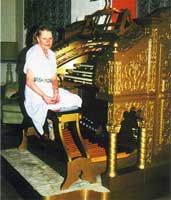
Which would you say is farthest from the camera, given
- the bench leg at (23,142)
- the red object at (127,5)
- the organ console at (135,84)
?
the red object at (127,5)

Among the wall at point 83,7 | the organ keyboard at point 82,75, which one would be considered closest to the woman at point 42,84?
the organ keyboard at point 82,75

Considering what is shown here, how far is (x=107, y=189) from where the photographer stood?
2.78 metres

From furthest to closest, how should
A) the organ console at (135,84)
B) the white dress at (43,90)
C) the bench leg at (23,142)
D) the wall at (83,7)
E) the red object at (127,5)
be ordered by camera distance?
the wall at (83,7) < the red object at (127,5) < the bench leg at (23,142) < the white dress at (43,90) < the organ console at (135,84)

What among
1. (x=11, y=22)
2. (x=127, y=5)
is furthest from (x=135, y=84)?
(x=11, y=22)

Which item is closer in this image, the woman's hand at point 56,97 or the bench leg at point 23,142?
the woman's hand at point 56,97

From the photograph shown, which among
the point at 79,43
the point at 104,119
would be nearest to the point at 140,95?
the point at 104,119

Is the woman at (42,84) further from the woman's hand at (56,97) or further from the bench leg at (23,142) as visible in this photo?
the bench leg at (23,142)

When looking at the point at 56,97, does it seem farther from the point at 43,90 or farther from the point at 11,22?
the point at 11,22

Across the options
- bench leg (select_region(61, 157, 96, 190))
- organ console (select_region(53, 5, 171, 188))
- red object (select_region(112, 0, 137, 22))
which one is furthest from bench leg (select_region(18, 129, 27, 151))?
red object (select_region(112, 0, 137, 22))

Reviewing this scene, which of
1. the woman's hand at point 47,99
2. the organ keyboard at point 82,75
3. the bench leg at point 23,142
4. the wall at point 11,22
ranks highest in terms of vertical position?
the wall at point 11,22

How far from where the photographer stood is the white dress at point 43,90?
2834mm

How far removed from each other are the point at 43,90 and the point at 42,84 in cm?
5

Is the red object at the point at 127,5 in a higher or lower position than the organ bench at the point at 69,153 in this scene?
higher

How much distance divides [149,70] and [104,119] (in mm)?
1015
